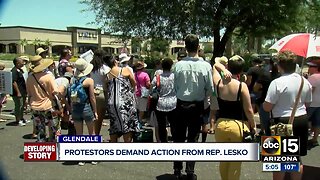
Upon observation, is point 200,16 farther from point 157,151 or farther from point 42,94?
point 157,151

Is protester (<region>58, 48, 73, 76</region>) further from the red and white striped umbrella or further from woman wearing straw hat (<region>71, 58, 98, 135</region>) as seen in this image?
the red and white striped umbrella

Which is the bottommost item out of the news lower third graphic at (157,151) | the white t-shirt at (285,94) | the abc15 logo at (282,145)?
the news lower third graphic at (157,151)

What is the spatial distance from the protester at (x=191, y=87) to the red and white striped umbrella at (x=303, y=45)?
3.22 feet

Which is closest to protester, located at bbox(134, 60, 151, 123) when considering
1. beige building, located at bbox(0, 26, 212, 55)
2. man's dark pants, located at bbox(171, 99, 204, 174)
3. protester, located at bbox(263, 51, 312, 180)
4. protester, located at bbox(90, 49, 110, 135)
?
protester, located at bbox(90, 49, 110, 135)

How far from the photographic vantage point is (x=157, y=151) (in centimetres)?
447

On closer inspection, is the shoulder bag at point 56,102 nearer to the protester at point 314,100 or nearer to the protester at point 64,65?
the protester at point 64,65

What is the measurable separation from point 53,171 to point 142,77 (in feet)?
9.37

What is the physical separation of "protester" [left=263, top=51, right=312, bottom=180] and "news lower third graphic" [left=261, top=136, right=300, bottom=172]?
2.6 inches

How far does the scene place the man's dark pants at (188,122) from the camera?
4875 mm

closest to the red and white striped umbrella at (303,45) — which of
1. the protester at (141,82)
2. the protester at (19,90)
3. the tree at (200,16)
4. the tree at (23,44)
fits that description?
the protester at (141,82)

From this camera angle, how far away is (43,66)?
20.8ft

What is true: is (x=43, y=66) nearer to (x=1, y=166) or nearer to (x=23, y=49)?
(x=1, y=166)

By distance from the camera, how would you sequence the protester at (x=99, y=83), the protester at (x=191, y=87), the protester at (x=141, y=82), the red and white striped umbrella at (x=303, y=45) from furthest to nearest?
1. the protester at (x=141, y=82)
2. the protester at (x=99, y=83)
3. the protester at (x=191, y=87)
4. the red and white striped umbrella at (x=303, y=45)

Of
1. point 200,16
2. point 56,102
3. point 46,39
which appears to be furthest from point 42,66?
point 46,39
